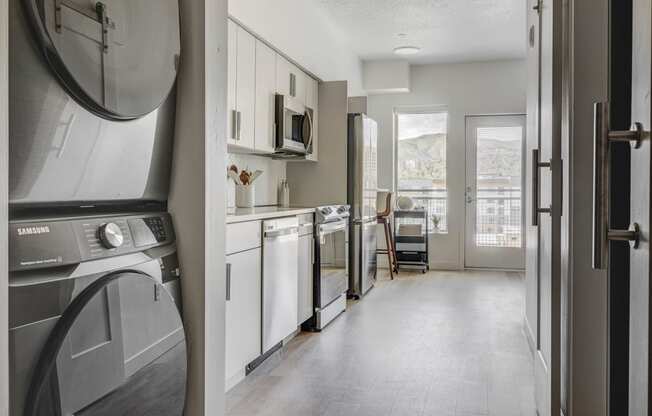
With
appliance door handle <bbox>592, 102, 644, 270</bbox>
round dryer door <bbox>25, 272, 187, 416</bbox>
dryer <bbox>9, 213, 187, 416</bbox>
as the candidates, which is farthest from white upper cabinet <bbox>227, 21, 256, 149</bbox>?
appliance door handle <bbox>592, 102, 644, 270</bbox>

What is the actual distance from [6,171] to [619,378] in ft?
4.85

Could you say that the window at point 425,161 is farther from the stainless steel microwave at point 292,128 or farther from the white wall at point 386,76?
the stainless steel microwave at point 292,128

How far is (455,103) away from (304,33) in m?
3.14

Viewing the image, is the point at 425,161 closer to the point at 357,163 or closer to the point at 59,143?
the point at 357,163

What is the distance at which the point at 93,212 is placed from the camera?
4.50ft

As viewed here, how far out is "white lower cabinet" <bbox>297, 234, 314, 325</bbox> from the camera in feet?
12.7

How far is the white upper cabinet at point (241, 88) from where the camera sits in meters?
3.47

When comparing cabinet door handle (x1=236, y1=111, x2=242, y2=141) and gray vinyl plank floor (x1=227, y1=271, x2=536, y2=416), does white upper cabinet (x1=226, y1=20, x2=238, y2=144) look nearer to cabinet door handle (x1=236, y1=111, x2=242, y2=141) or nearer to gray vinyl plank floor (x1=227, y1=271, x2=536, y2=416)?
cabinet door handle (x1=236, y1=111, x2=242, y2=141)

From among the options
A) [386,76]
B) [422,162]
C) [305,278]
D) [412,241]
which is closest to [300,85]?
[305,278]

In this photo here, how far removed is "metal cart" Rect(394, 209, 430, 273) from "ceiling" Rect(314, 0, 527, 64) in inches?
80.0

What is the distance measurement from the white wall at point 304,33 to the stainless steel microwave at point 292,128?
402 millimetres

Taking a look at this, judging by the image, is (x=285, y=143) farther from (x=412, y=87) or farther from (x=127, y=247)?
(x=412, y=87)

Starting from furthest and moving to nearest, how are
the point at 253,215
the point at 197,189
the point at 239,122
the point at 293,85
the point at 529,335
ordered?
the point at 293,85
the point at 529,335
the point at 239,122
the point at 253,215
the point at 197,189

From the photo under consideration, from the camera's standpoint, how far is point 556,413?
1754 mm
